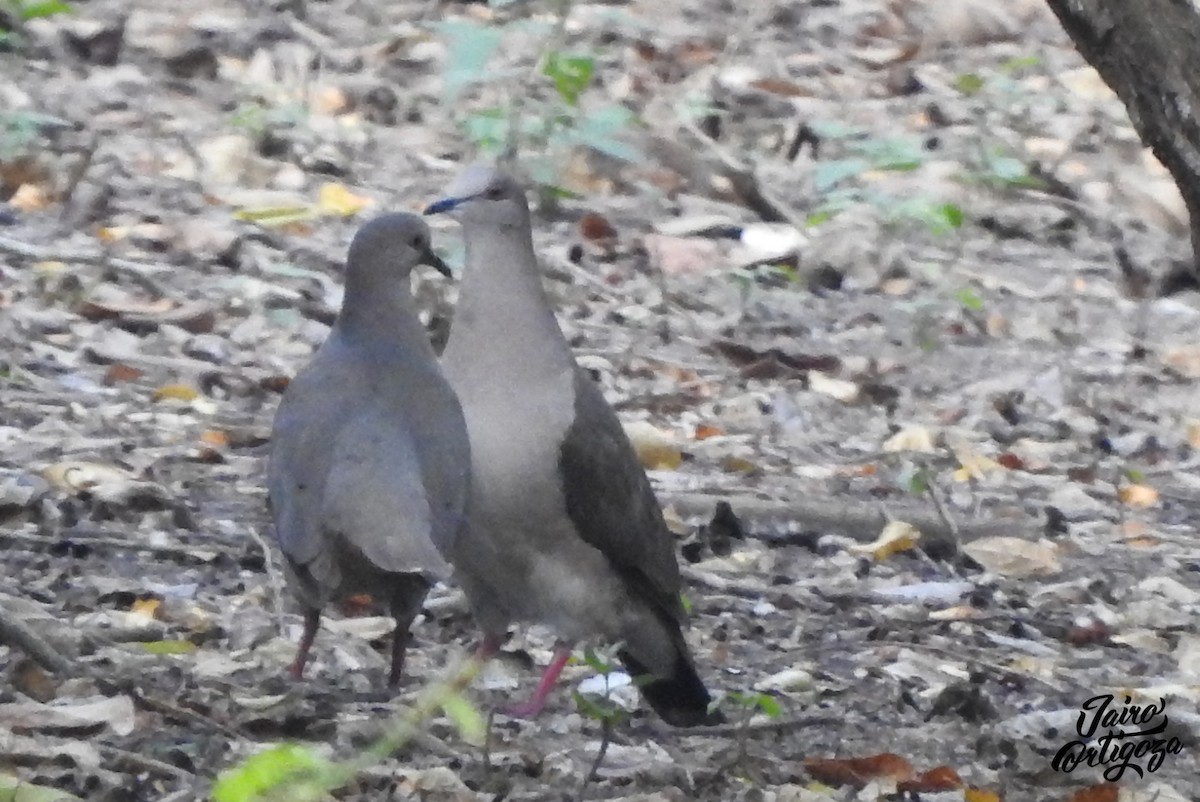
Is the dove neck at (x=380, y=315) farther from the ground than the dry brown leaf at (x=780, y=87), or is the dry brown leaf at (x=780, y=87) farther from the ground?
the dove neck at (x=380, y=315)

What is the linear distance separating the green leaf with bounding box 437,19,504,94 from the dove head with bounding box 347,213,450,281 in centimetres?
238

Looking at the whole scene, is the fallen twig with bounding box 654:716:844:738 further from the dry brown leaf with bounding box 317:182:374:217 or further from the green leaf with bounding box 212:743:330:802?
the dry brown leaf with bounding box 317:182:374:217

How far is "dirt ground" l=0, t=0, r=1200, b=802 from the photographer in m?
4.25

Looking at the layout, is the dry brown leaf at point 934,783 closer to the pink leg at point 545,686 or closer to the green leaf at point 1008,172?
the pink leg at point 545,686

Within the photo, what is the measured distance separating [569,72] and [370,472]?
3985 mm

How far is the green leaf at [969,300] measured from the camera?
26.3 ft

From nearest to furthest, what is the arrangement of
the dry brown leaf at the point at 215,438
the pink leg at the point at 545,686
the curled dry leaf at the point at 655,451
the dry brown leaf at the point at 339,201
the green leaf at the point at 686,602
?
1. the pink leg at the point at 545,686
2. the green leaf at the point at 686,602
3. the dry brown leaf at the point at 215,438
4. the curled dry leaf at the point at 655,451
5. the dry brown leaf at the point at 339,201

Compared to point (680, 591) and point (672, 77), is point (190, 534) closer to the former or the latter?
point (680, 591)

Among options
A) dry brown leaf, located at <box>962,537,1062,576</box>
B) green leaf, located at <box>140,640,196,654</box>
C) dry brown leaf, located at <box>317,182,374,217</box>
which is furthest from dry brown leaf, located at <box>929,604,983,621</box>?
dry brown leaf, located at <box>317,182,374,217</box>

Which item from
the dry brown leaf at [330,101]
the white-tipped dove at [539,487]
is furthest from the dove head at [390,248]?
the dry brown leaf at [330,101]

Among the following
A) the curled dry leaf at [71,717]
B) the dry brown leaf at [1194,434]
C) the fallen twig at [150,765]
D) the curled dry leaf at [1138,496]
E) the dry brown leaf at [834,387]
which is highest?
the fallen twig at [150,765]

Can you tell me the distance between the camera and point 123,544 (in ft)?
16.5

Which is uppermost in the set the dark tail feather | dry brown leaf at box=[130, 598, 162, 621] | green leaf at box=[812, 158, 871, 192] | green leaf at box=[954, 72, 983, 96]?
dry brown leaf at box=[130, 598, 162, 621]

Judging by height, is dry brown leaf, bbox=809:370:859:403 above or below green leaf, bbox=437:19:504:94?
below
